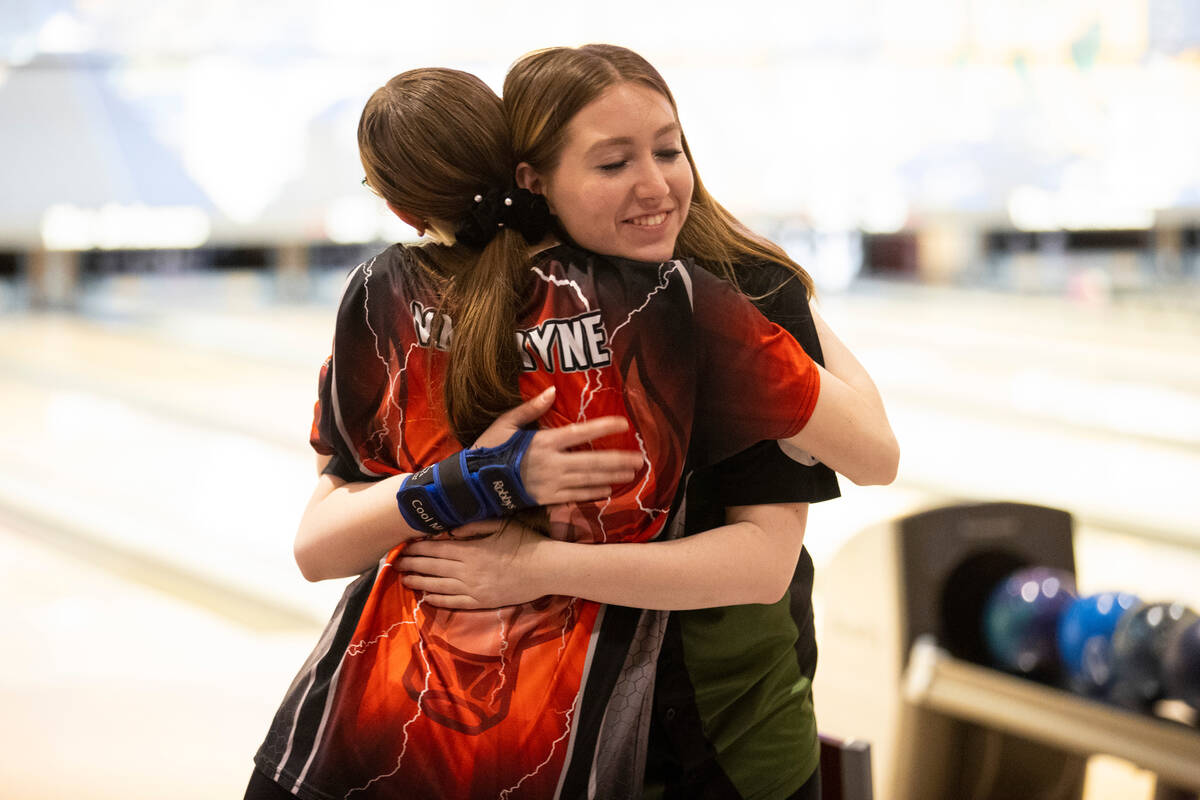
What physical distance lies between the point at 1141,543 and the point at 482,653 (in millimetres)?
2830

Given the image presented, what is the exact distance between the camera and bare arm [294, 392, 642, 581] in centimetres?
90

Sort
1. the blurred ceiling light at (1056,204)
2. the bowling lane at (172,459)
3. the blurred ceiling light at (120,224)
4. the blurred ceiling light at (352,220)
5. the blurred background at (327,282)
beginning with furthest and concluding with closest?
the blurred ceiling light at (1056,204), the blurred ceiling light at (352,220), the blurred ceiling light at (120,224), the bowling lane at (172,459), the blurred background at (327,282)

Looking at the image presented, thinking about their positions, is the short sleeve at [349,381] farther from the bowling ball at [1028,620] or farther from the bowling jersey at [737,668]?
the bowling ball at [1028,620]

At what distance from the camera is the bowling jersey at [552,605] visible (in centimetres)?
90

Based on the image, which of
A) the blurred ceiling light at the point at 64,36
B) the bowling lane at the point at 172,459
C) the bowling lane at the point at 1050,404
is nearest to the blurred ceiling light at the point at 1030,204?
the bowling lane at the point at 1050,404

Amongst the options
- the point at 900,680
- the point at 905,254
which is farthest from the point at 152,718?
the point at 905,254

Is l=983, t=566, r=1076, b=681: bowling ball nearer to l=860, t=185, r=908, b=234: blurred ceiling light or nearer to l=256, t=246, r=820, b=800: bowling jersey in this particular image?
l=256, t=246, r=820, b=800: bowling jersey

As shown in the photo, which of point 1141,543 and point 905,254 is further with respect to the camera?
point 905,254

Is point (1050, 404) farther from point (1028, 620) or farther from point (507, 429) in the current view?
point (507, 429)

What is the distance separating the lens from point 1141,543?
3.32 metres

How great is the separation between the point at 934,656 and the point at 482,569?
97 cm

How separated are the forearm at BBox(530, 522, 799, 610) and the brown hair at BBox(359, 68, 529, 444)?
0.40 feet

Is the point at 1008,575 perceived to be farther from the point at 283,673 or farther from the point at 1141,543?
the point at 1141,543

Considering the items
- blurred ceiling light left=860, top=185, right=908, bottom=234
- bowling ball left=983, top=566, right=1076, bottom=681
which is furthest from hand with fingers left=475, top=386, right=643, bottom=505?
blurred ceiling light left=860, top=185, right=908, bottom=234
